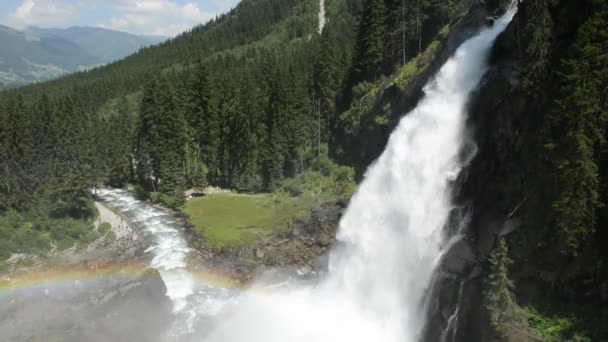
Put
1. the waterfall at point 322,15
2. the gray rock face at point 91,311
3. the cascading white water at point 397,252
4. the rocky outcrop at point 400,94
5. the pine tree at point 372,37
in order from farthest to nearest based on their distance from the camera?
the waterfall at point 322,15
the pine tree at point 372,37
the rocky outcrop at point 400,94
the cascading white water at point 397,252
the gray rock face at point 91,311

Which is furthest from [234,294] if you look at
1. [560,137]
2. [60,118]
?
[60,118]

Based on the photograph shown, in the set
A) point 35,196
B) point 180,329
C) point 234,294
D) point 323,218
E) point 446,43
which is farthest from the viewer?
point 35,196

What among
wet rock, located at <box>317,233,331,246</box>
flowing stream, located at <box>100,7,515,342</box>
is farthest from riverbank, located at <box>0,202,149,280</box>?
wet rock, located at <box>317,233,331,246</box>

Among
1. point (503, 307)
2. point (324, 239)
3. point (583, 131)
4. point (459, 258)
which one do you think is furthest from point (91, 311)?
point (583, 131)

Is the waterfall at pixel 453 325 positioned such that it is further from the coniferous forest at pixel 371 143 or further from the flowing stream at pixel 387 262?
the flowing stream at pixel 387 262

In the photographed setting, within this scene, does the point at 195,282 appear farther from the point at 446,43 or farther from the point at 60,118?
the point at 60,118

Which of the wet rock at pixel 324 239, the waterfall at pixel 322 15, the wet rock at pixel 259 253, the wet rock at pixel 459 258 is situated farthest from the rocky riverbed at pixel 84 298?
the waterfall at pixel 322 15

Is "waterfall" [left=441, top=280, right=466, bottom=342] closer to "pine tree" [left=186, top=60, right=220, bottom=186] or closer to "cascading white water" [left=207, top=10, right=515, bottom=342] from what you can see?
"cascading white water" [left=207, top=10, right=515, bottom=342]
